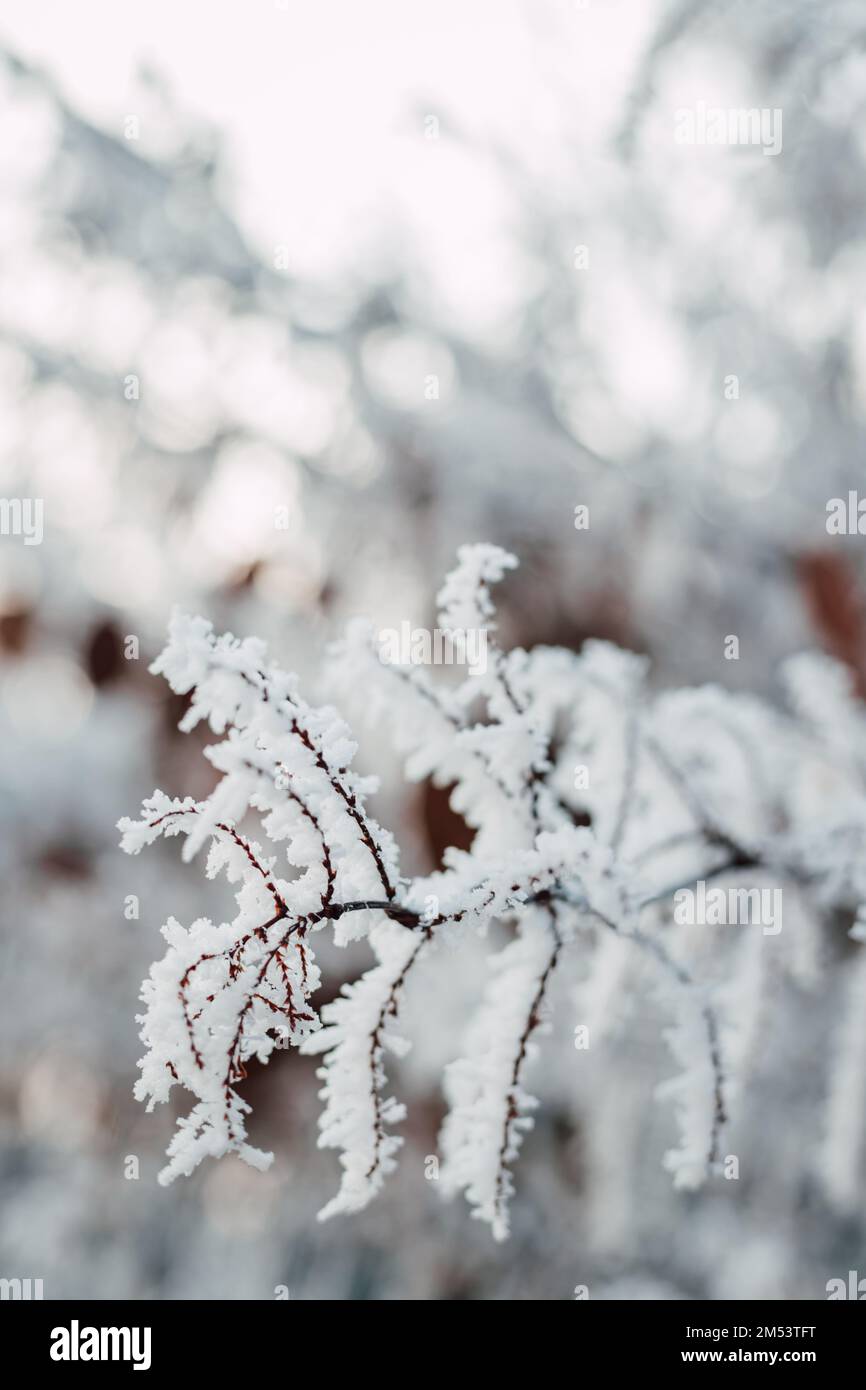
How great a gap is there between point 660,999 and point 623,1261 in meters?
2.17

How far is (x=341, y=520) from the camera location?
254 centimetres

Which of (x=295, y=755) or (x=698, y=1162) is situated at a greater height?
(x=295, y=755)

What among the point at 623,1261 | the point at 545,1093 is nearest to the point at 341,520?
the point at 545,1093

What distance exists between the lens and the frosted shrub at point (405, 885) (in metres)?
0.61

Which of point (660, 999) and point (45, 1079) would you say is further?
point (45, 1079)

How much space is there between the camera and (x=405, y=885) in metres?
0.70

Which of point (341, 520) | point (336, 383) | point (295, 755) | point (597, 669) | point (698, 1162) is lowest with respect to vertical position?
point (698, 1162)

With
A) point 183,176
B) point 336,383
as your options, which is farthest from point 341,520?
point 183,176

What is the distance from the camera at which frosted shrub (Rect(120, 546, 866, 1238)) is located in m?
0.61

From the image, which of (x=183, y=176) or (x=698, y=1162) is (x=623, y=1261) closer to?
(x=698, y=1162)
